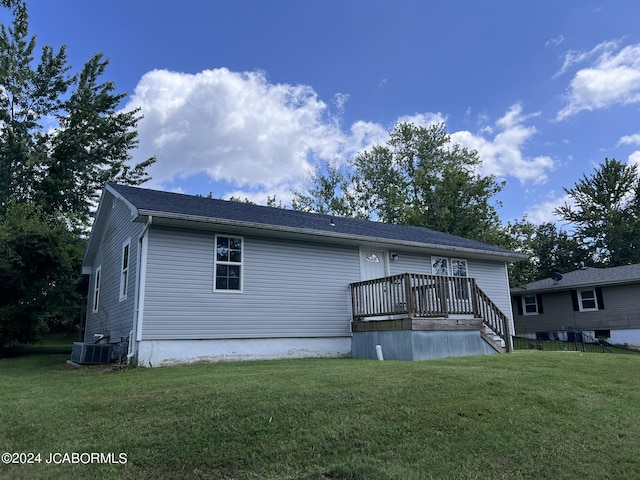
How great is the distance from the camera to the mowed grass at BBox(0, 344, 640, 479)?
364cm

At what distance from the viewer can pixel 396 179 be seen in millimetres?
35000

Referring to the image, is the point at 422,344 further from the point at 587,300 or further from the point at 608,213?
the point at 608,213

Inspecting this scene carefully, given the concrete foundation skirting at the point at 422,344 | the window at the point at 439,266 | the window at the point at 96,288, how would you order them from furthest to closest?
the window at the point at 96,288
the window at the point at 439,266
the concrete foundation skirting at the point at 422,344

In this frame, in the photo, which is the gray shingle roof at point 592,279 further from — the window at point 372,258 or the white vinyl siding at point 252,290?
the white vinyl siding at point 252,290

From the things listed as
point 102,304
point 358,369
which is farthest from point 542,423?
point 102,304

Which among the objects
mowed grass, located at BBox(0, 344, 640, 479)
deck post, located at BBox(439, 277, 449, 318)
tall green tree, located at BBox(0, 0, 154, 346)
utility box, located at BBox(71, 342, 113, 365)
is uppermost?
tall green tree, located at BBox(0, 0, 154, 346)

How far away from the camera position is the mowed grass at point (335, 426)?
3.64 meters

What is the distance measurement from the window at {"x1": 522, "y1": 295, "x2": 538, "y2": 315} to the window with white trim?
8.04 ft

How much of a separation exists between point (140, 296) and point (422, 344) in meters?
6.12

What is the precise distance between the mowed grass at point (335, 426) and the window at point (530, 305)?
17959 mm

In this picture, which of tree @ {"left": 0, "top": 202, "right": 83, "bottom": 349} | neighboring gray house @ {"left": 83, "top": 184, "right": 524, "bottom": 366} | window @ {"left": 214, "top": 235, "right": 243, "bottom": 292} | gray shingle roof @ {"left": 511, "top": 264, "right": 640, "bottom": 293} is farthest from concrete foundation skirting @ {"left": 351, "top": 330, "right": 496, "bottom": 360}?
gray shingle roof @ {"left": 511, "top": 264, "right": 640, "bottom": 293}

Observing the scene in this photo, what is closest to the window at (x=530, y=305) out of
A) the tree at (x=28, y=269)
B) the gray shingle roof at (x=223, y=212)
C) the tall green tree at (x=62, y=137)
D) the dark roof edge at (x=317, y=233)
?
the dark roof edge at (x=317, y=233)

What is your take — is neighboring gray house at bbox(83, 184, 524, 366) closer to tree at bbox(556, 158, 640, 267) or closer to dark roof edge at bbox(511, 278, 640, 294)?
dark roof edge at bbox(511, 278, 640, 294)

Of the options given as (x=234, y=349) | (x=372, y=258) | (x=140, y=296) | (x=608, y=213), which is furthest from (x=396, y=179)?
(x=140, y=296)
